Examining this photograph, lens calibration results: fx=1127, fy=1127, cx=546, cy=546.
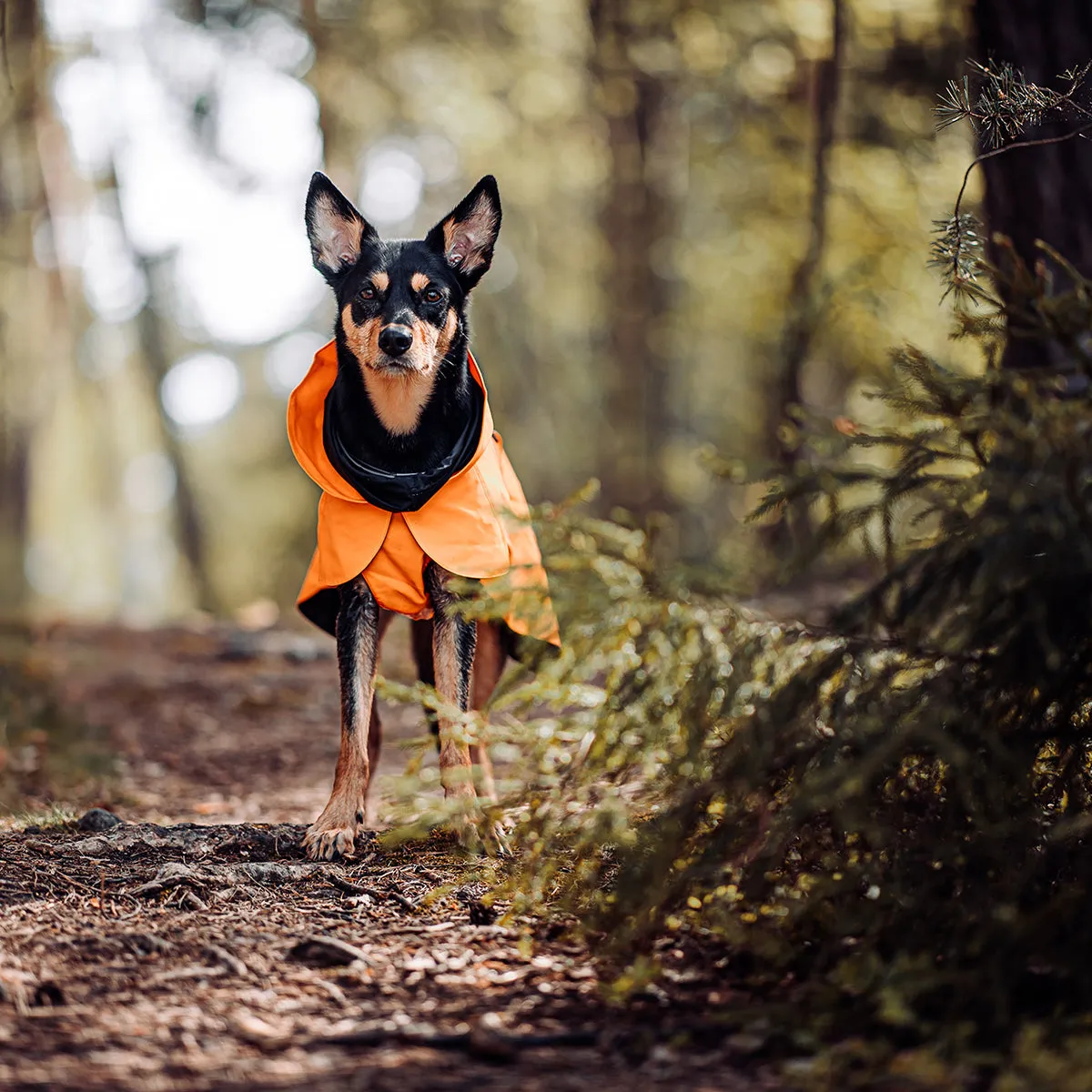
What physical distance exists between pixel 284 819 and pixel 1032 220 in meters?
4.80

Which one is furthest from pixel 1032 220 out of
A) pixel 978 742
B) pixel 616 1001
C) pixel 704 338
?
pixel 704 338

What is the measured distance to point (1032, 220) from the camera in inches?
222

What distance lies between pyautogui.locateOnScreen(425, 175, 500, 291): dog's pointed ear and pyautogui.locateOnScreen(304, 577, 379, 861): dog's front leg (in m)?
1.47

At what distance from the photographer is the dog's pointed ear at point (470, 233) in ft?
15.6

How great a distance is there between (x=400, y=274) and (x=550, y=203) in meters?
17.2

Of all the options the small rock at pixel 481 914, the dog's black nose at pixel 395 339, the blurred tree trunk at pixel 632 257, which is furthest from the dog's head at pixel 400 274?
the blurred tree trunk at pixel 632 257

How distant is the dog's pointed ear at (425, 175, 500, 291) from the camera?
15.6 feet

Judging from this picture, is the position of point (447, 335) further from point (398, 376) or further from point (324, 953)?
point (324, 953)

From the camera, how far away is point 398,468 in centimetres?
457

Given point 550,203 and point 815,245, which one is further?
point 550,203

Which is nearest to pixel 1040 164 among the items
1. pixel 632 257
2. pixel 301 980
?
pixel 301 980

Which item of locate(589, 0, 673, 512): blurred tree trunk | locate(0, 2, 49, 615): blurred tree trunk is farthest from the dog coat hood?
locate(0, 2, 49, 615): blurred tree trunk

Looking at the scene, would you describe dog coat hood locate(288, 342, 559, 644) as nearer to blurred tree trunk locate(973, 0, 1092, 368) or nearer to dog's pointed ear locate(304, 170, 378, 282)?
dog's pointed ear locate(304, 170, 378, 282)

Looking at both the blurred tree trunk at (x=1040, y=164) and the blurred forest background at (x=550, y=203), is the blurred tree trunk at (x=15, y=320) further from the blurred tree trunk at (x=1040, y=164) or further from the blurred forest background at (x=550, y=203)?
the blurred tree trunk at (x=1040, y=164)
